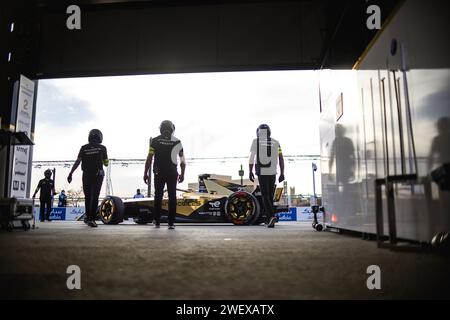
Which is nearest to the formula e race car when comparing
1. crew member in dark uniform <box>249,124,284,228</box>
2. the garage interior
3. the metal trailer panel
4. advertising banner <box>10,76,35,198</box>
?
the garage interior

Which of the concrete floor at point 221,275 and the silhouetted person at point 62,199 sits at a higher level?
the silhouetted person at point 62,199

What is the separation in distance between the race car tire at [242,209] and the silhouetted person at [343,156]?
3157 mm

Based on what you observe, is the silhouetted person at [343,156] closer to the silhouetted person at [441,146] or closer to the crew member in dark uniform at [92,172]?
the silhouetted person at [441,146]

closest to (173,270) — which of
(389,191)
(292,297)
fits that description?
(292,297)

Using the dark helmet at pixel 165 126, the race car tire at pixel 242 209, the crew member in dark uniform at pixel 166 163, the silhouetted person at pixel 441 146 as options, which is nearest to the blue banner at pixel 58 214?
the race car tire at pixel 242 209

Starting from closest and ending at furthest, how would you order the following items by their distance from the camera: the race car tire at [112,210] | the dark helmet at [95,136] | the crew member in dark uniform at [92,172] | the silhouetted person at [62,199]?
the crew member in dark uniform at [92,172] → the dark helmet at [95,136] → the race car tire at [112,210] → the silhouetted person at [62,199]

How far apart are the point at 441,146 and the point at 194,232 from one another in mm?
2898

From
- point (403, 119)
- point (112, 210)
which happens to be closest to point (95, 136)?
point (112, 210)

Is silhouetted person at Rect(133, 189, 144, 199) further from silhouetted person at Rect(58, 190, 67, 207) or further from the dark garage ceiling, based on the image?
the dark garage ceiling

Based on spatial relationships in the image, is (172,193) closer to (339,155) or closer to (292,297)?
(339,155)

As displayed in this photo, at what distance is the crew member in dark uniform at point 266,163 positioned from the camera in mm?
5617

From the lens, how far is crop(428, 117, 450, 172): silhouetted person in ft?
5.80

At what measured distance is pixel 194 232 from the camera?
4121 millimetres
